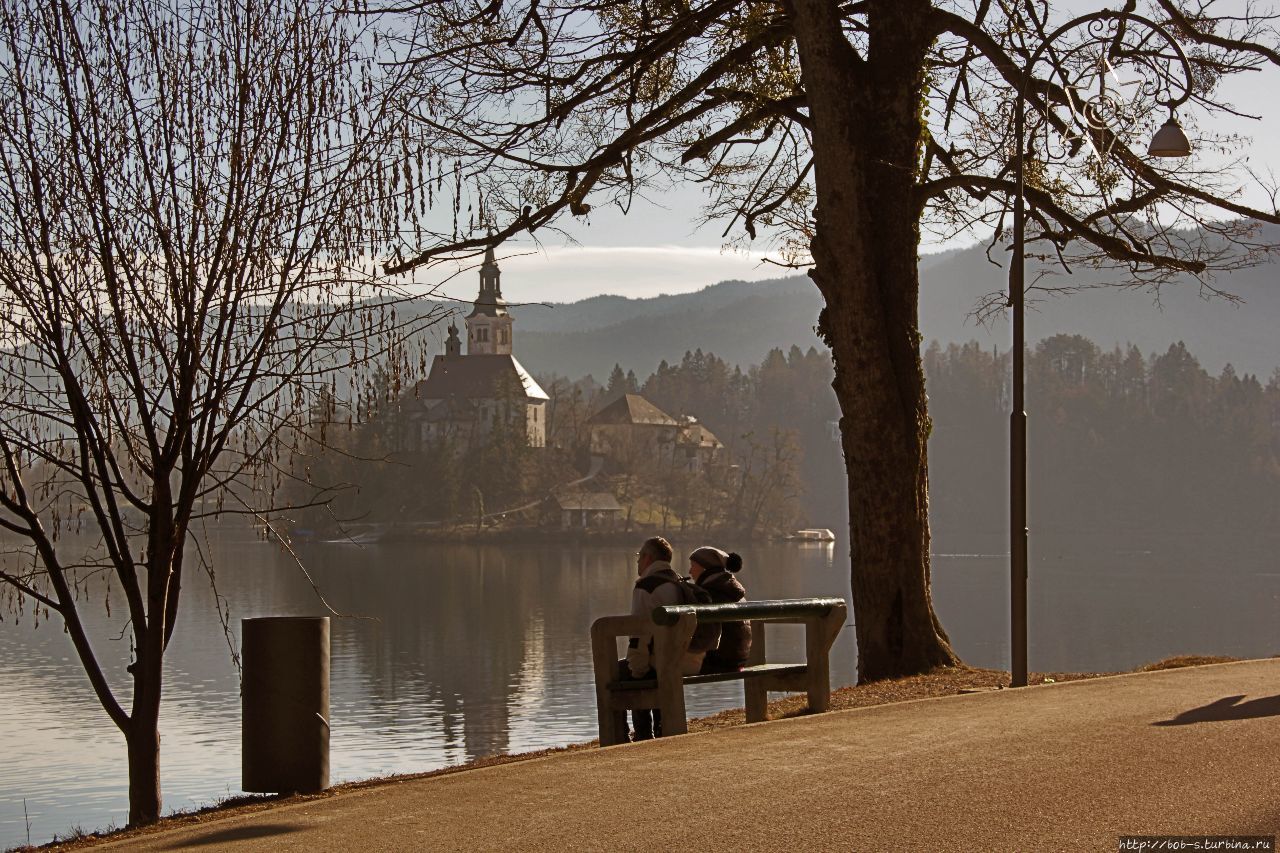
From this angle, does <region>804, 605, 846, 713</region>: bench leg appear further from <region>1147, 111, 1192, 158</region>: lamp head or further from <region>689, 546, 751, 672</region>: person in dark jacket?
<region>1147, 111, 1192, 158</region>: lamp head

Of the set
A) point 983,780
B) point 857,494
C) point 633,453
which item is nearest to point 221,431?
point 983,780

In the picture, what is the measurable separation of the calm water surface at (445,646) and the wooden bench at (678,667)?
3631 millimetres

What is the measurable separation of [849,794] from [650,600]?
11.5 ft

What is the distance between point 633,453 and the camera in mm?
→ 173375

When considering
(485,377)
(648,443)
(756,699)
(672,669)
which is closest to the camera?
(672,669)

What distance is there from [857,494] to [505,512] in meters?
139

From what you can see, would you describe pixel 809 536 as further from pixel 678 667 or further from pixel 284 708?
pixel 284 708

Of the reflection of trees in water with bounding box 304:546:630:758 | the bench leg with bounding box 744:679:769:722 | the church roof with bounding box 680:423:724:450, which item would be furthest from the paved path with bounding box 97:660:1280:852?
the church roof with bounding box 680:423:724:450

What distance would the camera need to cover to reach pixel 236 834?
7348 millimetres

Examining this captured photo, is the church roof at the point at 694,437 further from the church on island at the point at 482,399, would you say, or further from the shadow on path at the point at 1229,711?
the shadow on path at the point at 1229,711

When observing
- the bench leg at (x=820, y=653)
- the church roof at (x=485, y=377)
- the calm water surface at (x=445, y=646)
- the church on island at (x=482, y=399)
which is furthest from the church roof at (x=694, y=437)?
the bench leg at (x=820, y=653)

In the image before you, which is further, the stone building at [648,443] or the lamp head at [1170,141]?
the stone building at [648,443]

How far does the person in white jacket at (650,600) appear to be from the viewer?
10883mm

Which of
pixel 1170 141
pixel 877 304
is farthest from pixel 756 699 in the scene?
pixel 1170 141
